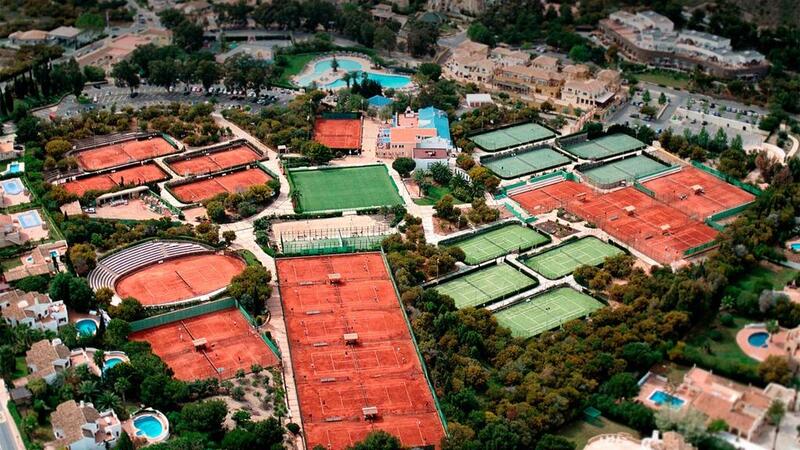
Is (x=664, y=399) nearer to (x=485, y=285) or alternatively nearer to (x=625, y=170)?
(x=485, y=285)

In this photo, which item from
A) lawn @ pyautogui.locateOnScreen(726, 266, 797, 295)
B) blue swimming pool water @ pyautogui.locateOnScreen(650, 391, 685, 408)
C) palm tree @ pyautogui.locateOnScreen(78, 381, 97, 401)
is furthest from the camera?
lawn @ pyautogui.locateOnScreen(726, 266, 797, 295)

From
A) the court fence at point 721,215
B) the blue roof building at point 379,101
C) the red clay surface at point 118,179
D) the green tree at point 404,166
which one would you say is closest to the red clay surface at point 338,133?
the blue roof building at point 379,101

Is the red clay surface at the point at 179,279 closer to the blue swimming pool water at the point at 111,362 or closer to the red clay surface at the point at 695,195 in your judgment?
the blue swimming pool water at the point at 111,362

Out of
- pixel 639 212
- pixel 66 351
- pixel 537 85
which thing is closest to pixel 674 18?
pixel 537 85

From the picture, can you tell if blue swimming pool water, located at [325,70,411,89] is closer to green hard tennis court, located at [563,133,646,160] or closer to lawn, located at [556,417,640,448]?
green hard tennis court, located at [563,133,646,160]

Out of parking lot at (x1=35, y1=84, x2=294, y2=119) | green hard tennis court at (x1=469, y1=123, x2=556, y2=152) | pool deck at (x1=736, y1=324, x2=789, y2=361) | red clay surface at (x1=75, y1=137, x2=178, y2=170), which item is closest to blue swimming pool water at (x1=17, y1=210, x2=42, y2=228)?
red clay surface at (x1=75, y1=137, x2=178, y2=170)

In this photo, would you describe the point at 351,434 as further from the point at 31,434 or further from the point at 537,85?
the point at 537,85

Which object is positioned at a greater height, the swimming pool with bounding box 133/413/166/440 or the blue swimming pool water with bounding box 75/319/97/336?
the swimming pool with bounding box 133/413/166/440
